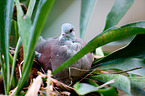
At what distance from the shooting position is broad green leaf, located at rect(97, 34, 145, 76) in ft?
1.06

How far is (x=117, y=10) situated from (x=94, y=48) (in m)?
0.16

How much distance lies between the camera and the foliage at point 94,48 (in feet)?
0.77

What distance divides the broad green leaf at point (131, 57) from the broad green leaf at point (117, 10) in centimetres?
9

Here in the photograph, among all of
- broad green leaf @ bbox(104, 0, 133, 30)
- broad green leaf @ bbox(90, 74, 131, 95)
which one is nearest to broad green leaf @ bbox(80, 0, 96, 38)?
broad green leaf @ bbox(104, 0, 133, 30)

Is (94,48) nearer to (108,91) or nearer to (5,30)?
(108,91)

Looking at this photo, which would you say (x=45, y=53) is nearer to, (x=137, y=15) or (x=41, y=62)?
(x=41, y=62)

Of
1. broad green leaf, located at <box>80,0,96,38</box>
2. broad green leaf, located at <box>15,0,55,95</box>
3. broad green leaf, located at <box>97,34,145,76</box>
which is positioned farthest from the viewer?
broad green leaf, located at <box>80,0,96,38</box>

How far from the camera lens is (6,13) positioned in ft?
1.00

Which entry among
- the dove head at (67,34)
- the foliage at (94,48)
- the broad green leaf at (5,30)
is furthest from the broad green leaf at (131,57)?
the broad green leaf at (5,30)

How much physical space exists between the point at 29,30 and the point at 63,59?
0.38 ft

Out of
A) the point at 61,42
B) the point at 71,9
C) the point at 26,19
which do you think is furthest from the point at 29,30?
the point at 71,9

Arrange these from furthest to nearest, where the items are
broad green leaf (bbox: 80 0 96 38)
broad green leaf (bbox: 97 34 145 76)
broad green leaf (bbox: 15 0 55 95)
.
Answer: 1. broad green leaf (bbox: 80 0 96 38)
2. broad green leaf (bbox: 97 34 145 76)
3. broad green leaf (bbox: 15 0 55 95)

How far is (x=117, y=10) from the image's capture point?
0.39 m

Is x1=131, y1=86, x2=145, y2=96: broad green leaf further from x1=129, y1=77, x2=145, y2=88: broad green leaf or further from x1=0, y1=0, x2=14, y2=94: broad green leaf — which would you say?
x1=0, y1=0, x2=14, y2=94: broad green leaf
